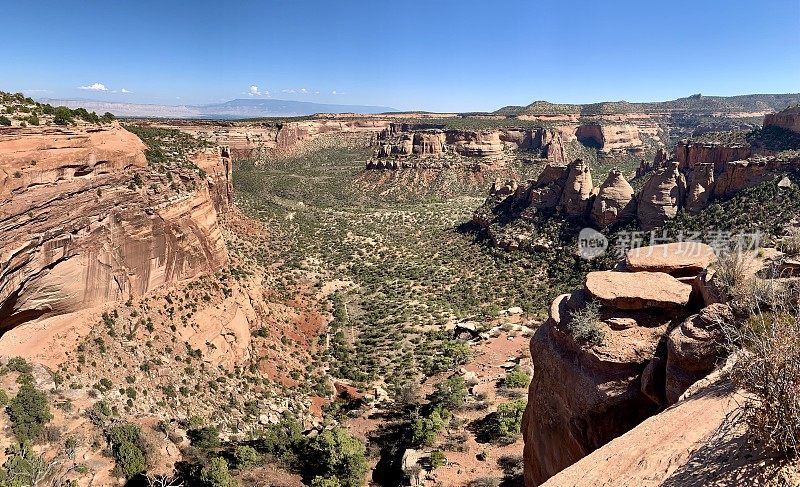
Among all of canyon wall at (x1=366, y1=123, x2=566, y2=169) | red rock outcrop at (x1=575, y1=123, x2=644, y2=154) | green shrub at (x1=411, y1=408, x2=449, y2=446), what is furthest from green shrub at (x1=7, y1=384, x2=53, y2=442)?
red rock outcrop at (x1=575, y1=123, x2=644, y2=154)

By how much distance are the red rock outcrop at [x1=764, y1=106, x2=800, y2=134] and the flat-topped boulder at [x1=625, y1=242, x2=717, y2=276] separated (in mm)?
56766

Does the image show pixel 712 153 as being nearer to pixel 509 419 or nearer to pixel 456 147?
pixel 509 419

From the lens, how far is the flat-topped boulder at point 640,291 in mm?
12609

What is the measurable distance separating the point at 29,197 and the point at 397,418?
19.7 m

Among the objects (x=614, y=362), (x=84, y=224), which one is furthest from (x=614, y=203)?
(x=84, y=224)

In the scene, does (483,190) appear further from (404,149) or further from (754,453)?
(754,453)

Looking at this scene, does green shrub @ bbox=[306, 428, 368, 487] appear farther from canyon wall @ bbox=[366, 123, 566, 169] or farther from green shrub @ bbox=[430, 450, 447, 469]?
canyon wall @ bbox=[366, 123, 566, 169]

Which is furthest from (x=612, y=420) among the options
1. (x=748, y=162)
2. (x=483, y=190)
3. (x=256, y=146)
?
(x=256, y=146)

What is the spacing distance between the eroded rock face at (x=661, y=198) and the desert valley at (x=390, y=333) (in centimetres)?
20

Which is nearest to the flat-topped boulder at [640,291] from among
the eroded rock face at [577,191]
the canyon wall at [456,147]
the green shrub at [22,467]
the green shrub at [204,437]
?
the green shrub at [204,437]

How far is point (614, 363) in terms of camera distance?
11734 mm

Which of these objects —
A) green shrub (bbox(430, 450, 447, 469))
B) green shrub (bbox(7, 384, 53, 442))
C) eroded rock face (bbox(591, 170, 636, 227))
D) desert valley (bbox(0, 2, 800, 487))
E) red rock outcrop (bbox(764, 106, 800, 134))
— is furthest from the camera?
red rock outcrop (bbox(764, 106, 800, 134))

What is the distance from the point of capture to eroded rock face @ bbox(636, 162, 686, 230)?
41594 millimetres

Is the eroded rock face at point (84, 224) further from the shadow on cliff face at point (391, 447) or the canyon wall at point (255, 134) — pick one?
the canyon wall at point (255, 134)
